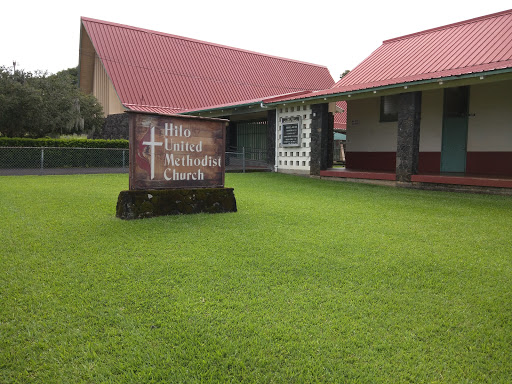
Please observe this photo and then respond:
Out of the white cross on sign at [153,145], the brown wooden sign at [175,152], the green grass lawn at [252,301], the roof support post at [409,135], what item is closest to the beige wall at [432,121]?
the roof support post at [409,135]

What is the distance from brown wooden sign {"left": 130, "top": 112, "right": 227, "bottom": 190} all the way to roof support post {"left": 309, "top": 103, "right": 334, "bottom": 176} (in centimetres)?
789

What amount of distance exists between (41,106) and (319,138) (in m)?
13.4

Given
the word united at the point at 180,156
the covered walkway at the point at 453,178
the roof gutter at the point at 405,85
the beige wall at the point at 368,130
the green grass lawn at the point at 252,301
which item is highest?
the roof gutter at the point at 405,85

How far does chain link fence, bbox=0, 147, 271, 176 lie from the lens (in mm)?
15414

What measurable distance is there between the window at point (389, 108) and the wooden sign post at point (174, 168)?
9071 mm

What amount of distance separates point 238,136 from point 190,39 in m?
8.77

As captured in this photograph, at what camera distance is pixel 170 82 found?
24.1m

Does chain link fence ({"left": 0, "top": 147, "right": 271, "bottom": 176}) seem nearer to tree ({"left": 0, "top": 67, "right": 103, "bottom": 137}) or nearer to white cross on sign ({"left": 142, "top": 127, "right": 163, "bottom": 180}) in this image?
tree ({"left": 0, "top": 67, "right": 103, "bottom": 137})

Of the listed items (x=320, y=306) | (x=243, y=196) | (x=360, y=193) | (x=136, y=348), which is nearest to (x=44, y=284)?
(x=136, y=348)

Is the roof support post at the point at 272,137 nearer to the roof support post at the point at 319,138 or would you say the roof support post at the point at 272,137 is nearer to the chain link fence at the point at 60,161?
the chain link fence at the point at 60,161

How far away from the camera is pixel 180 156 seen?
24.0 feet

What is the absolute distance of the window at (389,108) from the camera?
48.4 ft

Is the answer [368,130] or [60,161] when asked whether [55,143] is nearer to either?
[60,161]

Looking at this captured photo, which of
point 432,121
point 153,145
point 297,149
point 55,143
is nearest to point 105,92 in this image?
point 55,143
